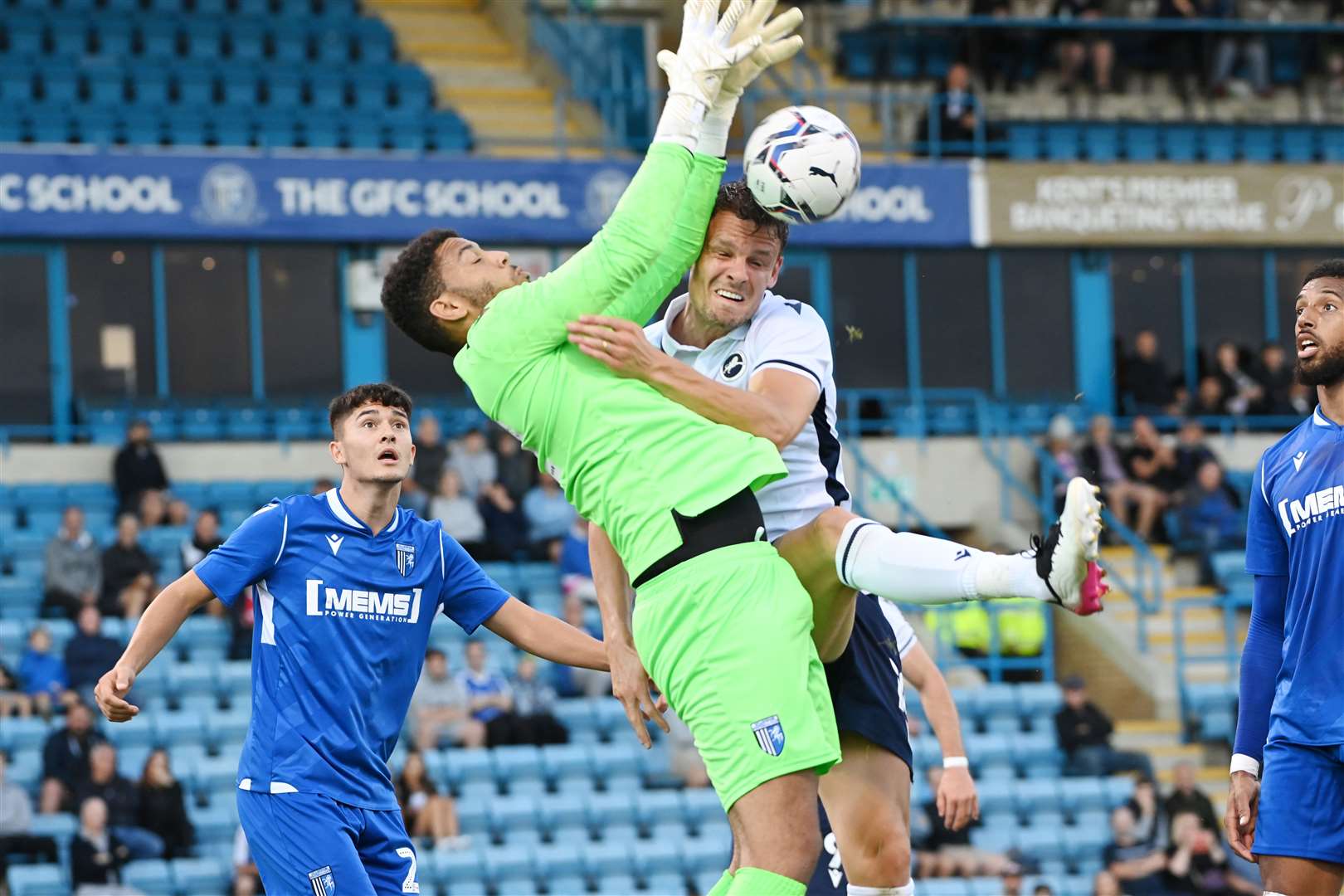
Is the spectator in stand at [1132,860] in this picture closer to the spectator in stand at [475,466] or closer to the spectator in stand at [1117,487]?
the spectator in stand at [1117,487]

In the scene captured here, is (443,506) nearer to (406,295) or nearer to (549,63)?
(549,63)

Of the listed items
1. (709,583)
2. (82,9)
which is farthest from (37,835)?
(82,9)

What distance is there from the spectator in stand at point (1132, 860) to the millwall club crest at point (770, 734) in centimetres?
996

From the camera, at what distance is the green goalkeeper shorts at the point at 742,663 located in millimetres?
5465

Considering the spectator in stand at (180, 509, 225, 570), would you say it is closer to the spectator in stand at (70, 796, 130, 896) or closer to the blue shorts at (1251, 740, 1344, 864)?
the spectator in stand at (70, 796, 130, 896)

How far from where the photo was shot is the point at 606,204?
2095 cm

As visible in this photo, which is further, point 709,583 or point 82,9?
point 82,9

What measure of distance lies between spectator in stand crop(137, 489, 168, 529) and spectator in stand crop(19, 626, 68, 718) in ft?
7.92

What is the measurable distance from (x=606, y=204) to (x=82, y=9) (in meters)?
5.98

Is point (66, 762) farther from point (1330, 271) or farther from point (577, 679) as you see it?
point (1330, 271)

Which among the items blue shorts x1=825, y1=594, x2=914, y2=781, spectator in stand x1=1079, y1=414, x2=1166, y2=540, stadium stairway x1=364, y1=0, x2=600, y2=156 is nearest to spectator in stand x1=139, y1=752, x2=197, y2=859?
blue shorts x1=825, y1=594, x2=914, y2=781

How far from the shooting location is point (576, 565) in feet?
56.5

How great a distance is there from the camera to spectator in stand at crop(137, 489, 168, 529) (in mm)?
17234

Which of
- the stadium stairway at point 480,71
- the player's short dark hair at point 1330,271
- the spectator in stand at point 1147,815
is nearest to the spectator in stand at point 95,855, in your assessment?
the spectator in stand at point 1147,815
